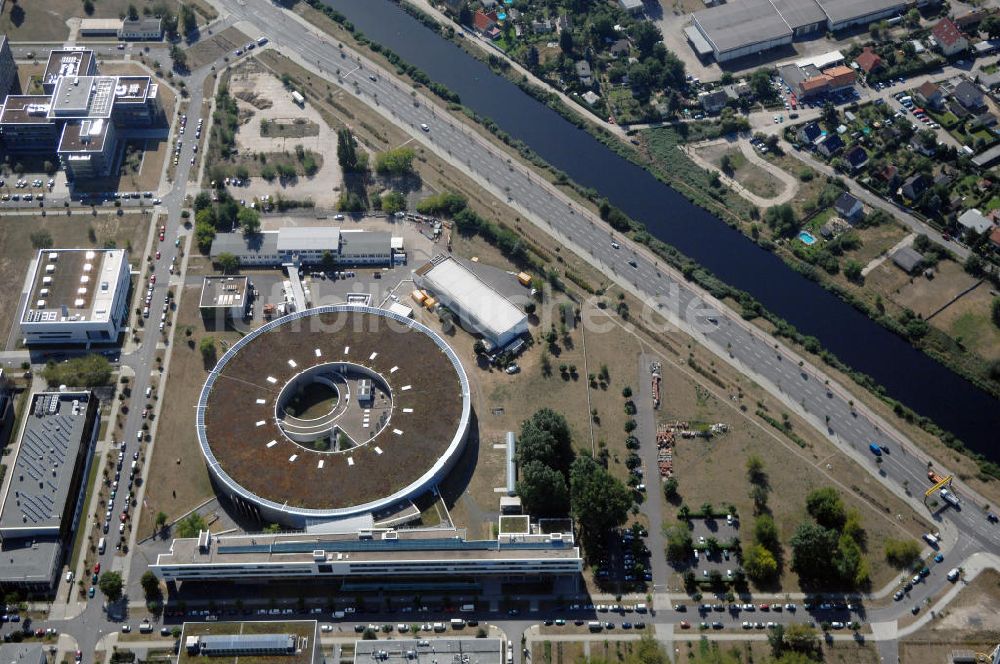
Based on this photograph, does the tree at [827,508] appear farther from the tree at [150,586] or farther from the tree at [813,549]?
the tree at [150,586]

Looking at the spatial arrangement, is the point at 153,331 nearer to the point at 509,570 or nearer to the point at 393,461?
the point at 393,461

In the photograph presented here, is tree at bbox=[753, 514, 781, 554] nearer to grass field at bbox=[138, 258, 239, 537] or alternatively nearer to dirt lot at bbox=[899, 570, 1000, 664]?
dirt lot at bbox=[899, 570, 1000, 664]

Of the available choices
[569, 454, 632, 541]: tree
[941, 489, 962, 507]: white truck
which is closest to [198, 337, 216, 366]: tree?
[569, 454, 632, 541]: tree

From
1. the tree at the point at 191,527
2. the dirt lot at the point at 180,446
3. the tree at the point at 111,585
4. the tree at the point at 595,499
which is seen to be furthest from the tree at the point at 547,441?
the tree at the point at 111,585

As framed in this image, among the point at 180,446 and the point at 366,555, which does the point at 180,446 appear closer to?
the point at 180,446

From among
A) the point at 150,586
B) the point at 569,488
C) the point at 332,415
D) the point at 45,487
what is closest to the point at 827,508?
the point at 569,488

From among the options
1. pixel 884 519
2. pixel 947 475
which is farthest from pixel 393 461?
pixel 947 475
